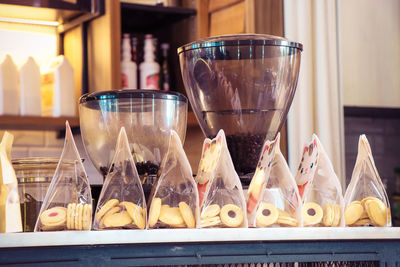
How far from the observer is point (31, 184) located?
3.46 ft

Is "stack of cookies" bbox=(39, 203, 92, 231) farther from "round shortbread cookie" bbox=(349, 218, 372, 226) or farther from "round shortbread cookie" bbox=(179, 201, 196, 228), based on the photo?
"round shortbread cookie" bbox=(349, 218, 372, 226)

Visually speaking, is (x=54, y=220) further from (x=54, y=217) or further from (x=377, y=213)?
(x=377, y=213)

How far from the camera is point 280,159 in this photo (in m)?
1.02

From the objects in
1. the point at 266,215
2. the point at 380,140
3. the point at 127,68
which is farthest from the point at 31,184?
the point at 380,140

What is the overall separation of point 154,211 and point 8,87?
5.00 feet

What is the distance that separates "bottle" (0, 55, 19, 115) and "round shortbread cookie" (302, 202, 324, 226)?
4.98ft

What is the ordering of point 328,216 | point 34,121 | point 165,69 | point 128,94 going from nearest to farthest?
point 328,216 < point 128,94 < point 34,121 < point 165,69

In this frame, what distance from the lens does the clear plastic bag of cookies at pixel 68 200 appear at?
88 centimetres

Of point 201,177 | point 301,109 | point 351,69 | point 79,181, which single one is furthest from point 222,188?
point 351,69

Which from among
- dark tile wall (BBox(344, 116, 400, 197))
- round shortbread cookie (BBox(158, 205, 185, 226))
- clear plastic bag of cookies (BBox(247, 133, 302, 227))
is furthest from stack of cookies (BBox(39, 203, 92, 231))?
dark tile wall (BBox(344, 116, 400, 197))

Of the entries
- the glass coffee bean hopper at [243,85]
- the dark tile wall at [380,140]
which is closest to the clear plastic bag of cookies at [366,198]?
the glass coffee bean hopper at [243,85]

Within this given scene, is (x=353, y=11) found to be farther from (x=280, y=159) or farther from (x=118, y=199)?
(x=118, y=199)

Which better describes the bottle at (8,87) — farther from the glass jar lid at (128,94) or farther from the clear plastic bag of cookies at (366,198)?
the clear plastic bag of cookies at (366,198)

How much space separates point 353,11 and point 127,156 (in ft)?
6.84
